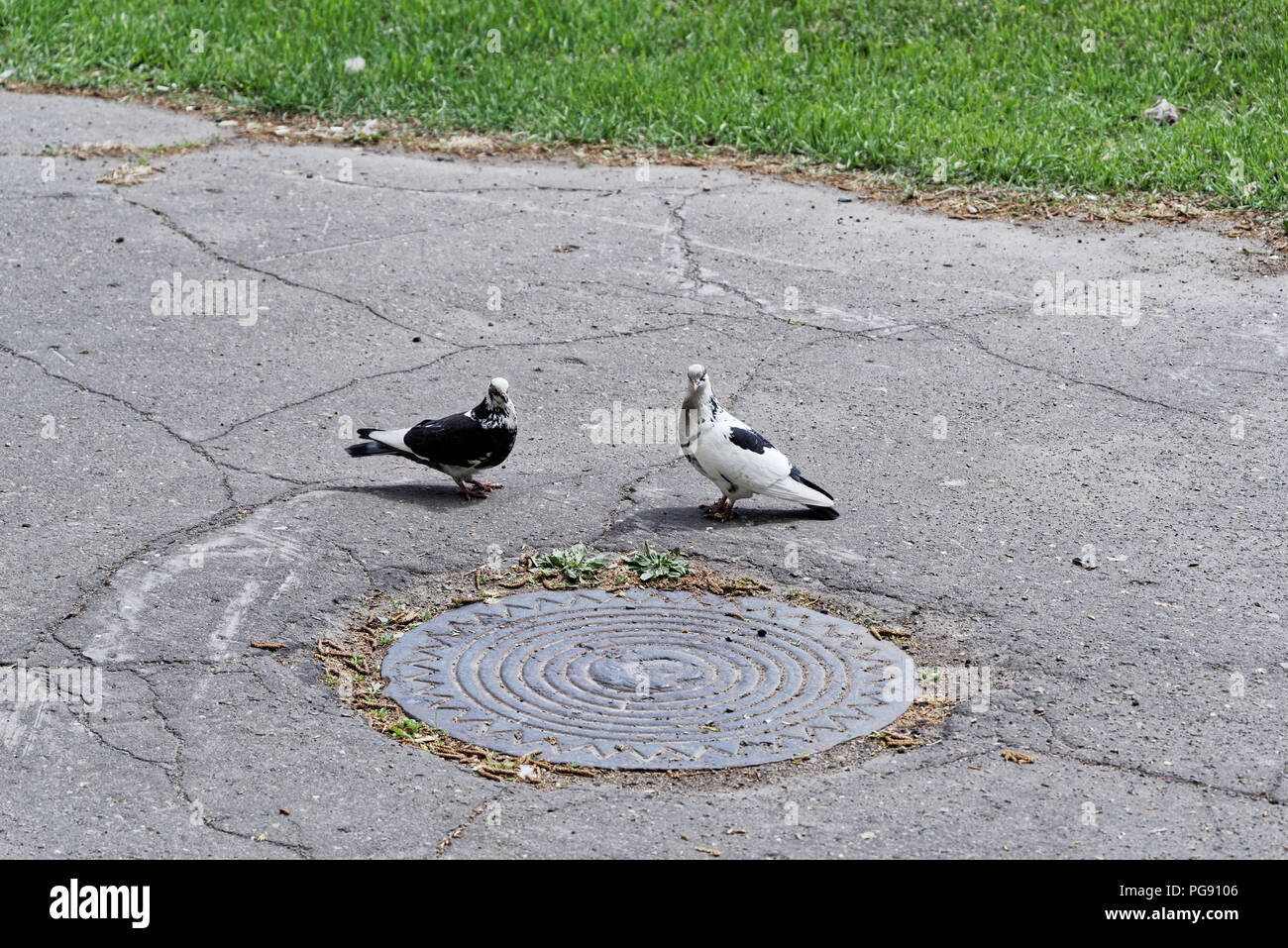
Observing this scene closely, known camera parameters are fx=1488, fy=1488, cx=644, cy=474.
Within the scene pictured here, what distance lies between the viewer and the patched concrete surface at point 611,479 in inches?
169

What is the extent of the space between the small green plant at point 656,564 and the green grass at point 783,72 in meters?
5.85

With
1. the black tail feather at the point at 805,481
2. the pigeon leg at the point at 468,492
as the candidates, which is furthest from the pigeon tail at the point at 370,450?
the black tail feather at the point at 805,481

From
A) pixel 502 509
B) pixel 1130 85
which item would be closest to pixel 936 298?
pixel 502 509

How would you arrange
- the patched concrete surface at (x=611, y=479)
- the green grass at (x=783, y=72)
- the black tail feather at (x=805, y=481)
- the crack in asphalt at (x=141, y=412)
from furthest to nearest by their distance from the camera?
the green grass at (x=783, y=72), the crack in asphalt at (x=141, y=412), the black tail feather at (x=805, y=481), the patched concrete surface at (x=611, y=479)

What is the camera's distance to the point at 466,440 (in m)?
6.23

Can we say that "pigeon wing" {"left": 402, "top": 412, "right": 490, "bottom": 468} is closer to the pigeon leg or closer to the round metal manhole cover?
the pigeon leg

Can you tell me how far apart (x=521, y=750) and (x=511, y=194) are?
6869mm

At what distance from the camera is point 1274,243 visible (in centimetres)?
955

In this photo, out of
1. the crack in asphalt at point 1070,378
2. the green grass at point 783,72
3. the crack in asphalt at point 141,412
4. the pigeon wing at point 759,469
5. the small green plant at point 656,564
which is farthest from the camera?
the green grass at point 783,72

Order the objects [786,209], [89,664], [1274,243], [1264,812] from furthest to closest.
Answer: [786,209], [1274,243], [89,664], [1264,812]

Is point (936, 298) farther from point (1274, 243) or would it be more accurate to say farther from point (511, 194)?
point (511, 194)

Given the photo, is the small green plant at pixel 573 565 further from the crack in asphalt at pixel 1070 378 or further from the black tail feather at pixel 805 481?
the crack in asphalt at pixel 1070 378

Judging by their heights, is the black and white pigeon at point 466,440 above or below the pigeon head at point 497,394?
below

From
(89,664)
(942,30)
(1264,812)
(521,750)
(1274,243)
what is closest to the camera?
(1264,812)
